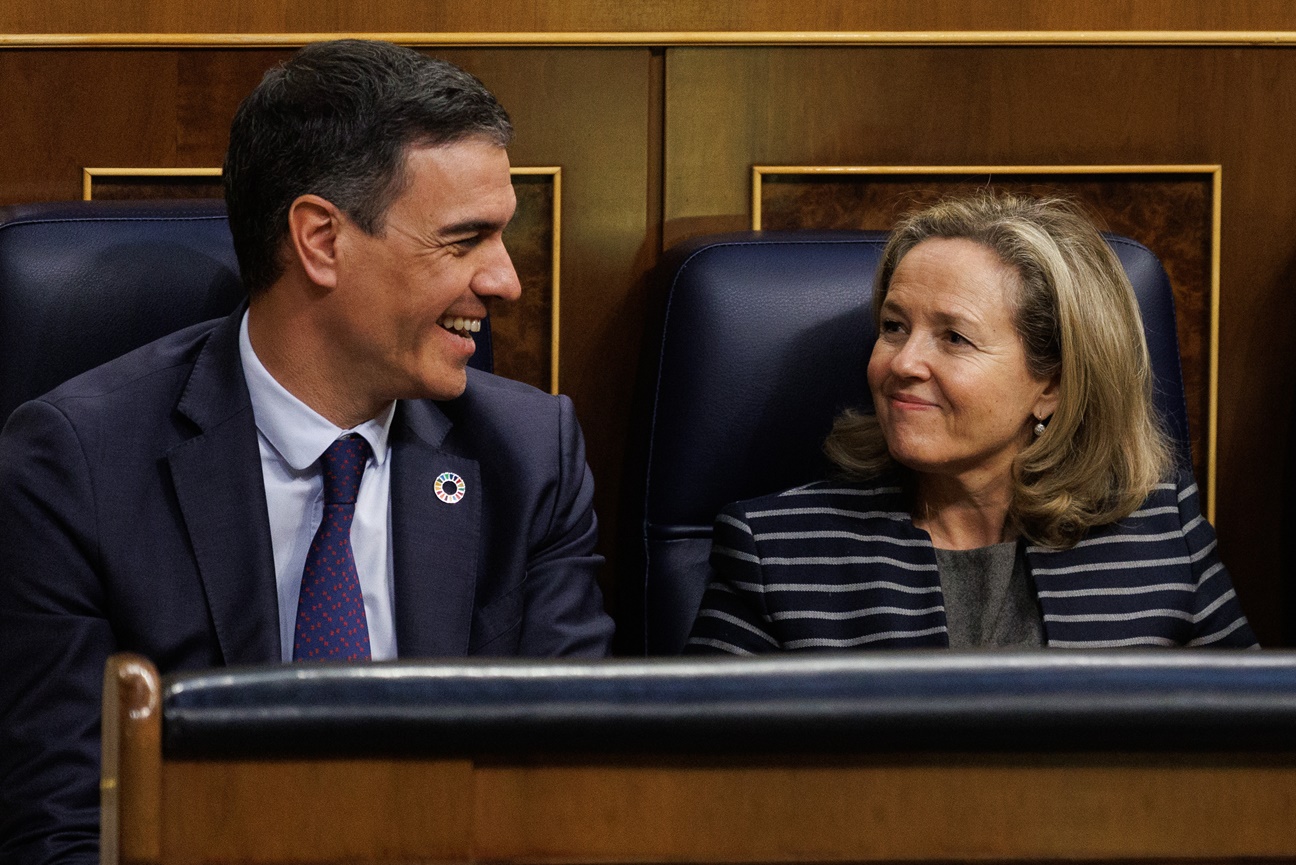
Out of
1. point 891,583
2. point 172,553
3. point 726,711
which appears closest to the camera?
point 726,711

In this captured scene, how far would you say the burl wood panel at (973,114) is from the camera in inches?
70.8

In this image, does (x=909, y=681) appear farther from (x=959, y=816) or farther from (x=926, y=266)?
(x=926, y=266)

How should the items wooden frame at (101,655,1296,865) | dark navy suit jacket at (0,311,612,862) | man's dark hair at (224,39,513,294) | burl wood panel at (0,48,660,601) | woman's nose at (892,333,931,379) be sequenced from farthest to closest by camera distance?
1. burl wood panel at (0,48,660,601)
2. woman's nose at (892,333,931,379)
3. man's dark hair at (224,39,513,294)
4. dark navy suit jacket at (0,311,612,862)
5. wooden frame at (101,655,1296,865)

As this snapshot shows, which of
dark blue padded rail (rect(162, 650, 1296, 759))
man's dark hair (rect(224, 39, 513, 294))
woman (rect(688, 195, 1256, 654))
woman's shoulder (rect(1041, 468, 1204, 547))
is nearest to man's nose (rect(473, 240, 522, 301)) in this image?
man's dark hair (rect(224, 39, 513, 294))

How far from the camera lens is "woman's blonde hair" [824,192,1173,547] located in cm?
154

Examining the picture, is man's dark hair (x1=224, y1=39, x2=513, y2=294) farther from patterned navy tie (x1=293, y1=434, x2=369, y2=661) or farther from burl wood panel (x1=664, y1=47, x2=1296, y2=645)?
burl wood panel (x1=664, y1=47, x2=1296, y2=645)

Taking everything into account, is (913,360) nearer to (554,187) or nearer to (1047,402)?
(1047,402)

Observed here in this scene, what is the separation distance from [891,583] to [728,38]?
73 centimetres

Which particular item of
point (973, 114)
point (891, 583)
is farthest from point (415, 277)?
point (973, 114)

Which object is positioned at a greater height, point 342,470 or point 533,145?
point 533,145

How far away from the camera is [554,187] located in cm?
180

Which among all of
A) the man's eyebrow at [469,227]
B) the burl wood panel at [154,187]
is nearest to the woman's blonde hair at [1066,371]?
the man's eyebrow at [469,227]

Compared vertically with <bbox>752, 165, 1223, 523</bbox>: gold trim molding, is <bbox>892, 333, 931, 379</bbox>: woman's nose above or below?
below

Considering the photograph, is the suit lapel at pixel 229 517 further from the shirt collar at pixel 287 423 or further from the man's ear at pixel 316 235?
the man's ear at pixel 316 235
